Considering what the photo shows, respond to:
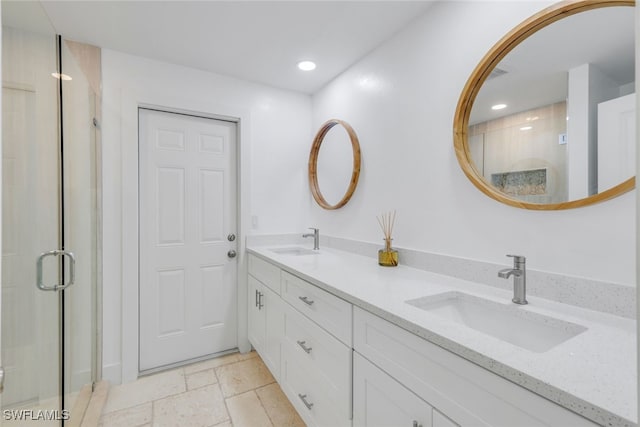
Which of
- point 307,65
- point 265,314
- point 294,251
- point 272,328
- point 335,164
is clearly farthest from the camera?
point 294,251

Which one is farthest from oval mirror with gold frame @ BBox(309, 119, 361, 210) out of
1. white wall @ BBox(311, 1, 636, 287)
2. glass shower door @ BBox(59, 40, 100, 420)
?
glass shower door @ BBox(59, 40, 100, 420)

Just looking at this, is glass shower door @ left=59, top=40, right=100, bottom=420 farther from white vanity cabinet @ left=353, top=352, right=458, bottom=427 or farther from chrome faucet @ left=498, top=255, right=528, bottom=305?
chrome faucet @ left=498, top=255, right=528, bottom=305

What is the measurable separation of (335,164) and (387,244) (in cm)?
96

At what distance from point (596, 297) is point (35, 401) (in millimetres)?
2115

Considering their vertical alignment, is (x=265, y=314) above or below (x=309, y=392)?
above

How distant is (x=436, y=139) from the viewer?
5.32 ft

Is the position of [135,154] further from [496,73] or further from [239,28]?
[496,73]

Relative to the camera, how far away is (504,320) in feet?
3.68

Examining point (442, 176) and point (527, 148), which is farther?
point (442, 176)

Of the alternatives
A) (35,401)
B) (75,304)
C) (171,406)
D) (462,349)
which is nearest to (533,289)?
(462,349)

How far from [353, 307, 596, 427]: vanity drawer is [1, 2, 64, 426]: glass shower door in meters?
1.23

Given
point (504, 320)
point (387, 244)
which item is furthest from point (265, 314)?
point (504, 320)

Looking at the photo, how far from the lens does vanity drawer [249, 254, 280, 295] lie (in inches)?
76.9

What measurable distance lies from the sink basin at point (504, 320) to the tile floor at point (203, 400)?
1.14 meters
